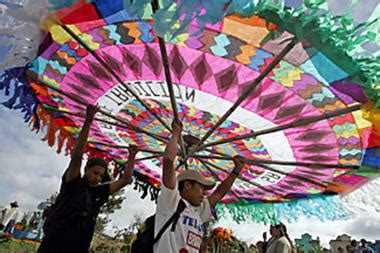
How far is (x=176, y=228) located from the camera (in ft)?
6.55

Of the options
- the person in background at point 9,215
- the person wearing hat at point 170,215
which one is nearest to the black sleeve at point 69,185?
the person wearing hat at point 170,215

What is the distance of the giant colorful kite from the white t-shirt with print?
0.91 m

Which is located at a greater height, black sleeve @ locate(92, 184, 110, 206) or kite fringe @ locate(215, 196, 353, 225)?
kite fringe @ locate(215, 196, 353, 225)

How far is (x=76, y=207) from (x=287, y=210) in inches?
144

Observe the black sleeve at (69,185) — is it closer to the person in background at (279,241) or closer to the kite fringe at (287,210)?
the person in background at (279,241)

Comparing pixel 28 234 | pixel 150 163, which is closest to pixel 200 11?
pixel 150 163

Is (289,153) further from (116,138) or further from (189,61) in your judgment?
(116,138)

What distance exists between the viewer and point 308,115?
3279 mm

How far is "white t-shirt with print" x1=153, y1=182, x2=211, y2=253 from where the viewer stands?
1963mm

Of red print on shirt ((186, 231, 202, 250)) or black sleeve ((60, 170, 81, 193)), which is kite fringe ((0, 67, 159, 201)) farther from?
red print on shirt ((186, 231, 202, 250))

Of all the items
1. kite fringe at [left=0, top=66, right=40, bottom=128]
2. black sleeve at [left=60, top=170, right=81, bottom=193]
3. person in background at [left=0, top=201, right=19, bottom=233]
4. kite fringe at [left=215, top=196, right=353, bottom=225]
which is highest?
kite fringe at [left=0, top=66, right=40, bottom=128]

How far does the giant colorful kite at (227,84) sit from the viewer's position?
171 cm

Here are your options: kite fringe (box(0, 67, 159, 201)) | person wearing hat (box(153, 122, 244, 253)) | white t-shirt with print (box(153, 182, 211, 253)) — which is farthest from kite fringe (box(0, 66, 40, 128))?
white t-shirt with print (box(153, 182, 211, 253))

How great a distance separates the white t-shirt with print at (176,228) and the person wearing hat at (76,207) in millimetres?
561
